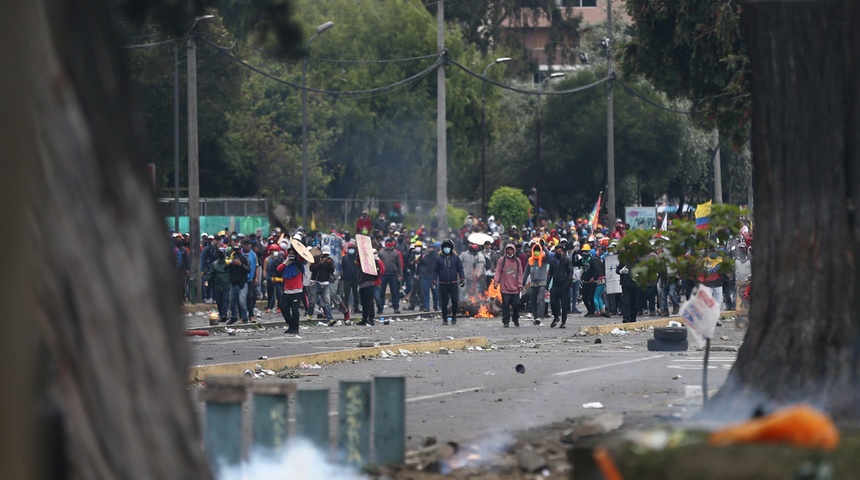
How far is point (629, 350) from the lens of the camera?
21812 mm

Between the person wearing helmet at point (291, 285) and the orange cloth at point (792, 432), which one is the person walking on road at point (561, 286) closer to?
the person wearing helmet at point (291, 285)

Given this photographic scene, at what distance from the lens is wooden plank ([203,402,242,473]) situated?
26.3 feet

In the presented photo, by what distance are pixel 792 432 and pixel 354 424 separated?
3183 mm

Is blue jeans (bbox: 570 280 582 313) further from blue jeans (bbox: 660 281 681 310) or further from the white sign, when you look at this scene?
blue jeans (bbox: 660 281 681 310)

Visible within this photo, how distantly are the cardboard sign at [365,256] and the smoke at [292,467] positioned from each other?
1995 centimetres

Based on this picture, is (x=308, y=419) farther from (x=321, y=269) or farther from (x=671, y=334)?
(x=321, y=269)

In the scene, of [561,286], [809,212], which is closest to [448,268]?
[561,286]

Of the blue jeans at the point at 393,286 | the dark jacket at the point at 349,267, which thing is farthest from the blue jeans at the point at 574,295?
the dark jacket at the point at 349,267

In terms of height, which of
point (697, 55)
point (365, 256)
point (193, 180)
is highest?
point (697, 55)

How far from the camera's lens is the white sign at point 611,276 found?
105ft

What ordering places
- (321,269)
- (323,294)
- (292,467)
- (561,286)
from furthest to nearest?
(323,294) → (321,269) → (561,286) → (292,467)

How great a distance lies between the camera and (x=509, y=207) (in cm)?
5600

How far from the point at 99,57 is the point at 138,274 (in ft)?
3.10

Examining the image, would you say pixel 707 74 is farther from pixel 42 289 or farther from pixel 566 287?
pixel 42 289
